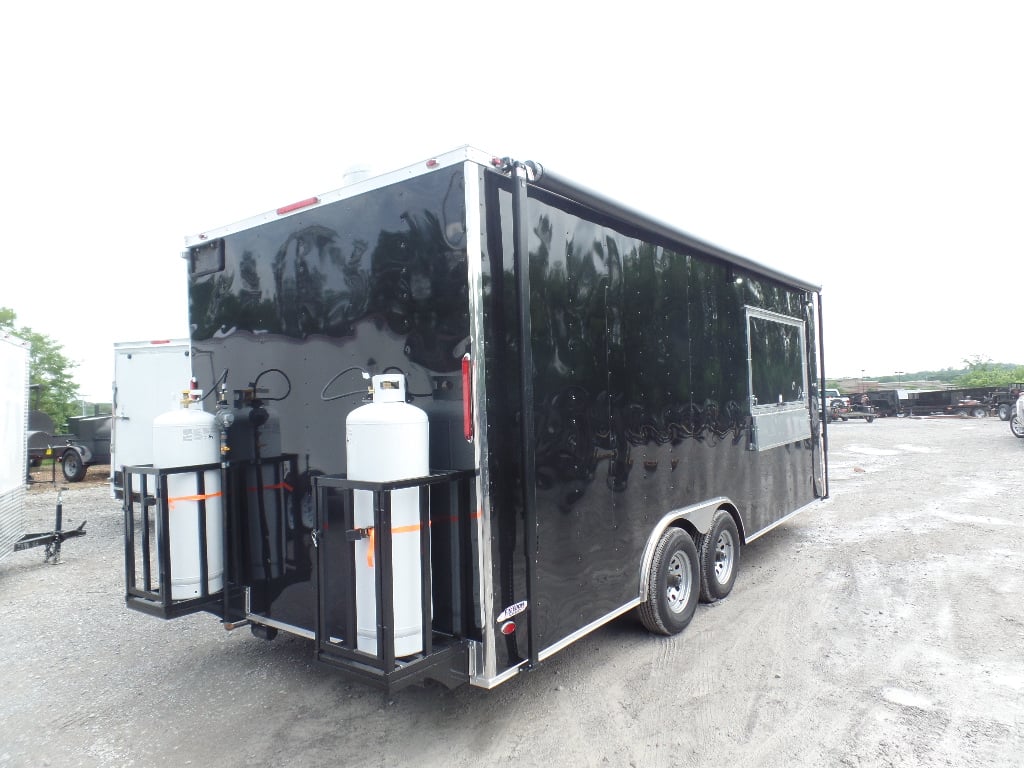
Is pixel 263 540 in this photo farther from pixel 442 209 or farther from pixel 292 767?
pixel 442 209

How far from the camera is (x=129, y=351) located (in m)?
9.31

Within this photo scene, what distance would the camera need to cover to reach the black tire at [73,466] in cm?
1404

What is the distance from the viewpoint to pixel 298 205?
144 inches

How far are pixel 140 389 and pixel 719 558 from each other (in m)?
7.93

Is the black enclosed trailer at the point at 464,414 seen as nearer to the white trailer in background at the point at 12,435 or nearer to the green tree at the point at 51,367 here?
the white trailer in background at the point at 12,435

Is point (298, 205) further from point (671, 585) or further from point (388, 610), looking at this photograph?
point (671, 585)

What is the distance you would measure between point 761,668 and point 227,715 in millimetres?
2983

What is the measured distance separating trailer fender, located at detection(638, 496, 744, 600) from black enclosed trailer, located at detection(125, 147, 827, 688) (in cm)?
2

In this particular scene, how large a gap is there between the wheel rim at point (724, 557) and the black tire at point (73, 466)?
13700 millimetres

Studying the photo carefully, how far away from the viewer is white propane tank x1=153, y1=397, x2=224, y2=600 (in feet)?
11.7

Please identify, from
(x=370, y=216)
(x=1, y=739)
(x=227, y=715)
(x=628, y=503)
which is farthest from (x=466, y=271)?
(x=1, y=739)

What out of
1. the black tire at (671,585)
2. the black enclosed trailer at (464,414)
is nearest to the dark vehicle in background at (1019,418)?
the black enclosed trailer at (464,414)

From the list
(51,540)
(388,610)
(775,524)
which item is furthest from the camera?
(51,540)

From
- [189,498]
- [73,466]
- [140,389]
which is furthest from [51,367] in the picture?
[189,498]
